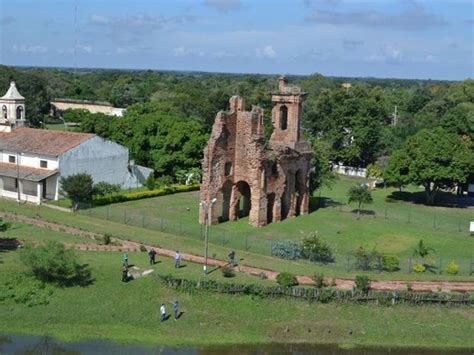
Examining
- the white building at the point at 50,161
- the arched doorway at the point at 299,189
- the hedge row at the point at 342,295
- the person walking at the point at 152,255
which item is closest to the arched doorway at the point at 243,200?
the arched doorway at the point at 299,189

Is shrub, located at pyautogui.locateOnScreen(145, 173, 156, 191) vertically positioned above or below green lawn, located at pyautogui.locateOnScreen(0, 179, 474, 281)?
above

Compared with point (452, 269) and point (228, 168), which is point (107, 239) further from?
point (452, 269)

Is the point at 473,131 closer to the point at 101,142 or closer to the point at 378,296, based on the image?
the point at 101,142

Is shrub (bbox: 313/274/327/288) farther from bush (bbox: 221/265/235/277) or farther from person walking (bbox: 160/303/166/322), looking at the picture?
person walking (bbox: 160/303/166/322)

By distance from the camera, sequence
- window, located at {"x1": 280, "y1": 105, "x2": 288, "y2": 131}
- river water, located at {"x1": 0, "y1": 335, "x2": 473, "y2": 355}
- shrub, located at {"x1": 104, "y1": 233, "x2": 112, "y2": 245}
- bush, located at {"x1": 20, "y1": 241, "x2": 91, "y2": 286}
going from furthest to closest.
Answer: window, located at {"x1": 280, "y1": 105, "x2": 288, "y2": 131}
shrub, located at {"x1": 104, "y1": 233, "x2": 112, "y2": 245}
bush, located at {"x1": 20, "y1": 241, "x2": 91, "y2": 286}
river water, located at {"x1": 0, "y1": 335, "x2": 473, "y2": 355}

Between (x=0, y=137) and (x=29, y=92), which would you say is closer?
(x=0, y=137)

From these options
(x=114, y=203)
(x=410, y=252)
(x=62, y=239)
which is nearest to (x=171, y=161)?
(x=114, y=203)

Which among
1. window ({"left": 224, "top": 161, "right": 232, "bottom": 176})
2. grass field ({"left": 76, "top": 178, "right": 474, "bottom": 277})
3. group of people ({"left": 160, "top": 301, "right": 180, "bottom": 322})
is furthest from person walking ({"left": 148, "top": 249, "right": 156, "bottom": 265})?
window ({"left": 224, "top": 161, "right": 232, "bottom": 176})
